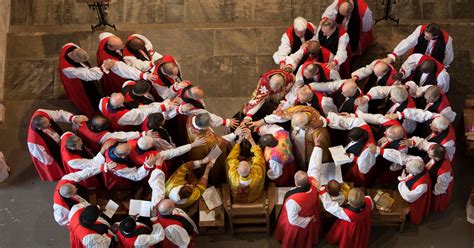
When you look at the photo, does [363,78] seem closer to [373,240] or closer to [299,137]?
[299,137]

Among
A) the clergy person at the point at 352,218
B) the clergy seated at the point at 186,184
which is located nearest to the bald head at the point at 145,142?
the clergy seated at the point at 186,184

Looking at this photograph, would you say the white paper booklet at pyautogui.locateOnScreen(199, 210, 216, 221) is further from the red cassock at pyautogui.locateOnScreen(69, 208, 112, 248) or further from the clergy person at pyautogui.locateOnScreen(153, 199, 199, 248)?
the red cassock at pyautogui.locateOnScreen(69, 208, 112, 248)

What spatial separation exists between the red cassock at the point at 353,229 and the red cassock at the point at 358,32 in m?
2.76

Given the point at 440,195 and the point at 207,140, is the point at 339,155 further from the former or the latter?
the point at 207,140

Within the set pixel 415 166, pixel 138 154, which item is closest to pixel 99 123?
pixel 138 154

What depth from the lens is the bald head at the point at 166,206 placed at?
7.55 metres

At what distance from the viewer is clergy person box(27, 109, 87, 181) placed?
27.2 ft

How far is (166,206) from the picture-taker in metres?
7.55

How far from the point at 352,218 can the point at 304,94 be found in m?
1.63

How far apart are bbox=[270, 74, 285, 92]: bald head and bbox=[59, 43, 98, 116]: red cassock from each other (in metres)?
2.54

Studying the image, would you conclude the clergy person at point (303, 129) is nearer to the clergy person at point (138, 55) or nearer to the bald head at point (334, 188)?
the bald head at point (334, 188)

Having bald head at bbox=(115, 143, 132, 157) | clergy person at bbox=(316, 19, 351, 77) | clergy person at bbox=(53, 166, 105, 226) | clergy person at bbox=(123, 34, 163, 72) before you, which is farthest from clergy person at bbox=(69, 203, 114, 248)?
clergy person at bbox=(316, 19, 351, 77)

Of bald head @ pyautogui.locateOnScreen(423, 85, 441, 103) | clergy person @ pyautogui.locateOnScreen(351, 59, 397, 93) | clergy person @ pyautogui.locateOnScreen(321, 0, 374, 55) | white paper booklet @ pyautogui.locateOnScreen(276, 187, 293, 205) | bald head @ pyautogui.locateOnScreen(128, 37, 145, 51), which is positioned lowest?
white paper booklet @ pyautogui.locateOnScreen(276, 187, 293, 205)

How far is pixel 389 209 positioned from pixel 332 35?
246 centimetres
